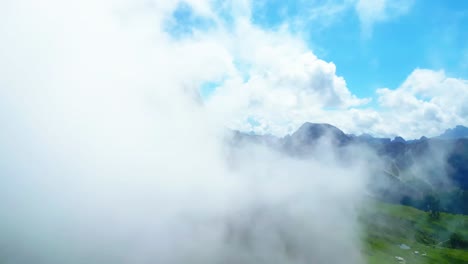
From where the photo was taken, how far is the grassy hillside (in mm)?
126562

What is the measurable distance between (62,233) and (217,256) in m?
30.7

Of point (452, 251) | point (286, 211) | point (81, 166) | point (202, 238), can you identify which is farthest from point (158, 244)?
point (452, 251)

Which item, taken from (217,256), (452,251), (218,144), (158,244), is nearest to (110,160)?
(158,244)

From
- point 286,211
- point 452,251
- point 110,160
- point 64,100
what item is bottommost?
point 452,251

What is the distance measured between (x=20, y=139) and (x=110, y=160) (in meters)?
16.8

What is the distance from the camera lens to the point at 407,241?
521 ft

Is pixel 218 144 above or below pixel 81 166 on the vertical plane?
above

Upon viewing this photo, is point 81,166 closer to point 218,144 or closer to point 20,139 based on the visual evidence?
point 20,139

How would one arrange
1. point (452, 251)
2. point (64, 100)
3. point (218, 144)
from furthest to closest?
point (452, 251), point (218, 144), point (64, 100)

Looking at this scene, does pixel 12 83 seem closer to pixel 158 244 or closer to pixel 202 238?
pixel 158 244

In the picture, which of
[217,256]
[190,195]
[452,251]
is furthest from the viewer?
[452,251]

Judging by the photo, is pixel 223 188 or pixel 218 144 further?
pixel 218 144

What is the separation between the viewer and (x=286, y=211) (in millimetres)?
104000

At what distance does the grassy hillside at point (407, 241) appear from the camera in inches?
4983
